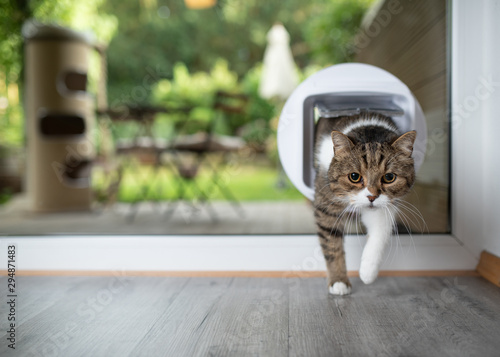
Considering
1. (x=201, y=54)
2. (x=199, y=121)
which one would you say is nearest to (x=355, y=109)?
(x=199, y=121)

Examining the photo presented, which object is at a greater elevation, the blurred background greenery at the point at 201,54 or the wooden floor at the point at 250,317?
the blurred background greenery at the point at 201,54

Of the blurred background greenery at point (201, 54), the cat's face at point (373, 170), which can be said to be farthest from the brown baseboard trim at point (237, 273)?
the blurred background greenery at point (201, 54)

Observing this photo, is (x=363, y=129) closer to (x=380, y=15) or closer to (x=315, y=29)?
(x=380, y=15)

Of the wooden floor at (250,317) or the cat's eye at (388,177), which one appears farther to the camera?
the cat's eye at (388,177)

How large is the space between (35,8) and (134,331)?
3930mm

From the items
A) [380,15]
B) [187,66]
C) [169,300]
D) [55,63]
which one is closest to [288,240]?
[169,300]

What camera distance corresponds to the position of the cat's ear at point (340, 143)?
45.3 inches

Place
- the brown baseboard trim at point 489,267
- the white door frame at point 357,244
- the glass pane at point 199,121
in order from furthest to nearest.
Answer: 1. the glass pane at point 199,121
2. the white door frame at point 357,244
3. the brown baseboard trim at point 489,267

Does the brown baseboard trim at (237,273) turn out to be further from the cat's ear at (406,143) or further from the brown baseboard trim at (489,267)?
the cat's ear at (406,143)

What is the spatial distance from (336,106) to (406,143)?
267mm

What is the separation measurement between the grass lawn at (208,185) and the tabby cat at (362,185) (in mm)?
2311

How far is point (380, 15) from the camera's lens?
2453 mm

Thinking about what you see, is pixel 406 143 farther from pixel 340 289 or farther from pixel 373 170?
pixel 340 289

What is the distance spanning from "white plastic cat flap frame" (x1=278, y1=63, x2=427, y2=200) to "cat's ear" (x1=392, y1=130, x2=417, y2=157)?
117mm
